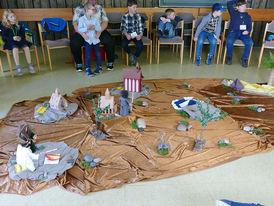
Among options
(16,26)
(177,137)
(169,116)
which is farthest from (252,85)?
(16,26)

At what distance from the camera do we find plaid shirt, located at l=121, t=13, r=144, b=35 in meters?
4.64

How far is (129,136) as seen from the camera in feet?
8.71

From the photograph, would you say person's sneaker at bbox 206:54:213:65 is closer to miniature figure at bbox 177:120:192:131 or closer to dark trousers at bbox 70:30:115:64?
dark trousers at bbox 70:30:115:64

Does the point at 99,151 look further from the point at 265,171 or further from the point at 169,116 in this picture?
the point at 265,171

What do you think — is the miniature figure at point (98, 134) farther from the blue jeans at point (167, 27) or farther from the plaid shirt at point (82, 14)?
the blue jeans at point (167, 27)

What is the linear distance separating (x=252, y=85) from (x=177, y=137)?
1.98 meters

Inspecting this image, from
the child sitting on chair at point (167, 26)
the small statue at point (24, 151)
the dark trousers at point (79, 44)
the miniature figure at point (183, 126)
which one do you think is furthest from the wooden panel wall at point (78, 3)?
the small statue at point (24, 151)

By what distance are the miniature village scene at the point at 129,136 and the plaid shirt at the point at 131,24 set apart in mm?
1607

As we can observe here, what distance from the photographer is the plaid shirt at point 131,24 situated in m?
4.64

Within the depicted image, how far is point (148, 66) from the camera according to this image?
495 centimetres

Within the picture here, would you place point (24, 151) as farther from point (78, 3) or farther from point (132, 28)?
point (78, 3)

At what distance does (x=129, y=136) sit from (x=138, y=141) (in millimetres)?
133

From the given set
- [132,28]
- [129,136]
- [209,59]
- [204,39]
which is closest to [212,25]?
[204,39]

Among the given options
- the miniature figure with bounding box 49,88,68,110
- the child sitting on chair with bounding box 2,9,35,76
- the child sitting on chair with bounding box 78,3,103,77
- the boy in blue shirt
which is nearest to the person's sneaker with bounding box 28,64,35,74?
the child sitting on chair with bounding box 2,9,35,76
